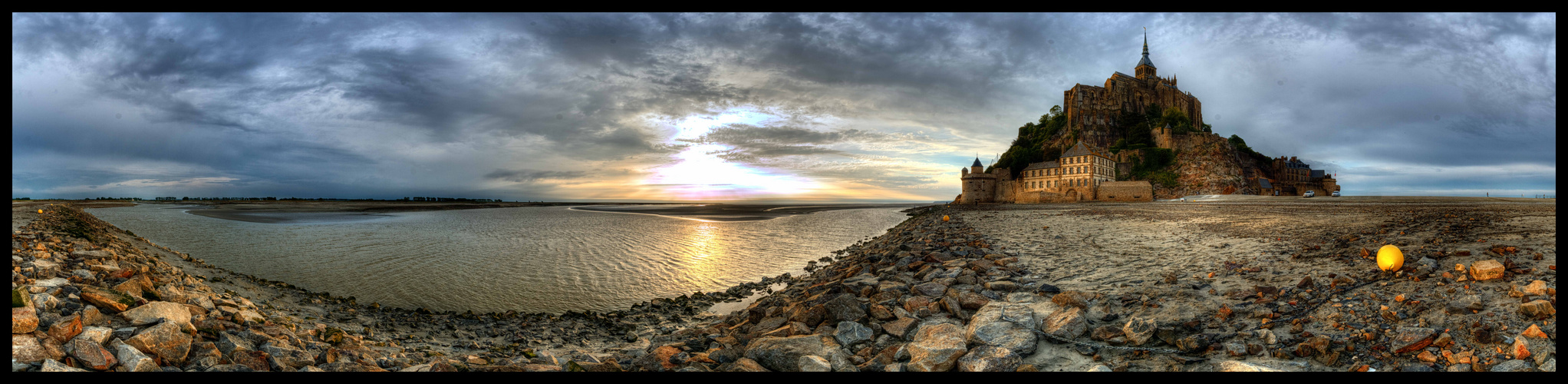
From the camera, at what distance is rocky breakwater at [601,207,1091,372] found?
4.57m

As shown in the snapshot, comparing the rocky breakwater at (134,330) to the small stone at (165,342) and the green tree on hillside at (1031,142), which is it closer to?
the small stone at (165,342)

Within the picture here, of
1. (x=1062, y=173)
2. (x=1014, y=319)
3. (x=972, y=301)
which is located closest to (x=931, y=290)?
(x=972, y=301)

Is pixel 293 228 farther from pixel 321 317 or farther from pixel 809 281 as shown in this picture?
pixel 809 281

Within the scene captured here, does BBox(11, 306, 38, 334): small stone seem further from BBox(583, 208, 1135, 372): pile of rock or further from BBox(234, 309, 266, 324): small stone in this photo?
BBox(583, 208, 1135, 372): pile of rock

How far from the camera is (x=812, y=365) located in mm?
4480

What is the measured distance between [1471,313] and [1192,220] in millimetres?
13590

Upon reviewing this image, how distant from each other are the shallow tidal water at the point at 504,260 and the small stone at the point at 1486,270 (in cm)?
1090

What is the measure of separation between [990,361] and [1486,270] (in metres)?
5.06

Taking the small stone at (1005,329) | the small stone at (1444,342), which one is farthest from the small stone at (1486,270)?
the small stone at (1005,329)

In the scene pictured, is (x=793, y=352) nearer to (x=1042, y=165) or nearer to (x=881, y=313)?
(x=881, y=313)

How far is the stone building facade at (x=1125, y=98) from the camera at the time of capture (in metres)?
68.6

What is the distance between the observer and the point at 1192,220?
1569cm

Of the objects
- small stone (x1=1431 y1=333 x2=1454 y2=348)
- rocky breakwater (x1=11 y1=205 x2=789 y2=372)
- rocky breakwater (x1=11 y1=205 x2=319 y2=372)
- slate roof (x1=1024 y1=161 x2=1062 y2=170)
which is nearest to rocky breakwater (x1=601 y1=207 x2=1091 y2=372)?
rocky breakwater (x1=11 y1=205 x2=789 y2=372)
